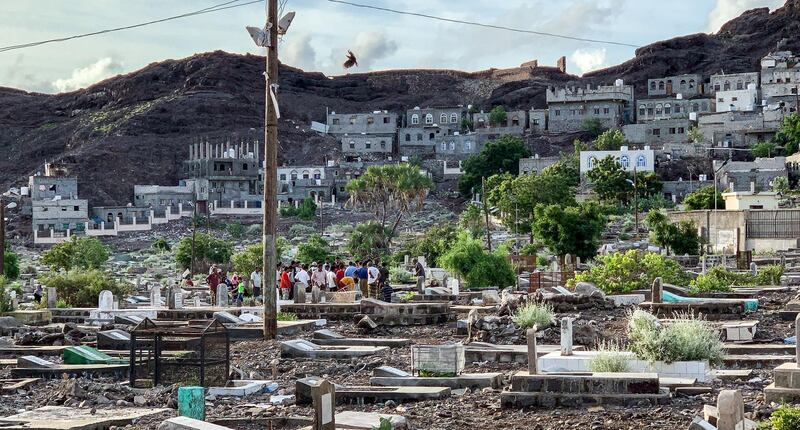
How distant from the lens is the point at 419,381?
1498cm

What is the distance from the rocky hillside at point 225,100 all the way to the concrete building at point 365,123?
344 centimetres

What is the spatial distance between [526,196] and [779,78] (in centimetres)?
5574

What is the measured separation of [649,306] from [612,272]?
6.69 meters

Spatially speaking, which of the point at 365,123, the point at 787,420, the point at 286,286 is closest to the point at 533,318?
the point at 787,420

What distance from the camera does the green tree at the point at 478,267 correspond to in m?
37.7

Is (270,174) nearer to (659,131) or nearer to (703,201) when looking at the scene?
(703,201)

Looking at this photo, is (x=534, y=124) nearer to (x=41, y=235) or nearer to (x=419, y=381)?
(x=41, y=235)

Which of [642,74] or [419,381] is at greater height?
Answer: [642,74]

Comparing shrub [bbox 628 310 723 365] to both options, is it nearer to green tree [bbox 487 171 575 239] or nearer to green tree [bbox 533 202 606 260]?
green tree [bbox 533 202 606 260]

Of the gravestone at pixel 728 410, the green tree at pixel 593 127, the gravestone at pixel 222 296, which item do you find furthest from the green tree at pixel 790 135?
the gravestone at pixel 728 410

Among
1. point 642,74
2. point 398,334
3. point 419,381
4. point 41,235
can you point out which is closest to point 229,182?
point 41,235

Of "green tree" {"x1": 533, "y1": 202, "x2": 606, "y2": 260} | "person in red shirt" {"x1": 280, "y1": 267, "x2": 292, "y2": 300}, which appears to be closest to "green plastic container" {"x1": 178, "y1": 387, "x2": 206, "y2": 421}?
"person in red shirt" {"x1": 280, "y1": 267, "x2": 292, "y2": 300}

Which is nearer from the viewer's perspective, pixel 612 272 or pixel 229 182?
pixel 612 272

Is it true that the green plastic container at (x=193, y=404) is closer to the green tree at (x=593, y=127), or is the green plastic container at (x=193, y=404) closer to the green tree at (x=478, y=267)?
the green tree at (x=478, y=267)
